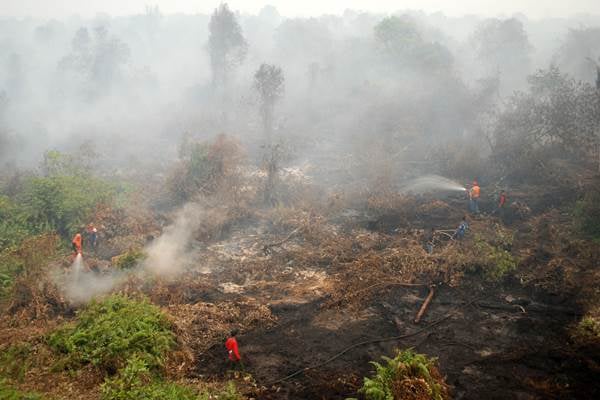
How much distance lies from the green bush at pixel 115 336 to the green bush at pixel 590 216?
12.5 m

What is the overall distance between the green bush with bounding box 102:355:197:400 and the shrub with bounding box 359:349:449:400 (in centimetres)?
316

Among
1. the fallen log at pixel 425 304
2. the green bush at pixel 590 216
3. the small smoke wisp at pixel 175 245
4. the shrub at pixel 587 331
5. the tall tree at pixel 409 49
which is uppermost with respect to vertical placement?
the tall tree at pixel 409 49

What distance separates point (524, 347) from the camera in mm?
8234

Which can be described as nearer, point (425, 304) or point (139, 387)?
point (139, 387)

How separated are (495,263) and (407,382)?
20.2ft

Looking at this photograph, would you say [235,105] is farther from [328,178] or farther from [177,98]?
[328,178]

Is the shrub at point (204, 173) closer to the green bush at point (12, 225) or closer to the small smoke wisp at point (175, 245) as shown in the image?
the small smoke wisp at point (175, 245)

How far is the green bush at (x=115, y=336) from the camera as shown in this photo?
7691 mm

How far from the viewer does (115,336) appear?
7.95 metres

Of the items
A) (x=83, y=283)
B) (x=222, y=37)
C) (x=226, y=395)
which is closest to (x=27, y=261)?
(x=83, y=283)

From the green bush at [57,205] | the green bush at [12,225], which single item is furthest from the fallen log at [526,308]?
the green bush at [12,225]

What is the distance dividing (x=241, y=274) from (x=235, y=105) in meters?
27.9

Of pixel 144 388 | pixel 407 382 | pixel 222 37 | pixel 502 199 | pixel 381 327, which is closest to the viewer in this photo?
pixel 407 382

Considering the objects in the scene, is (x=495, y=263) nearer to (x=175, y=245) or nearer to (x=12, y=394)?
(x=175, y=245)
